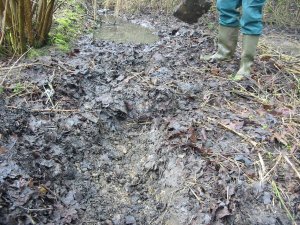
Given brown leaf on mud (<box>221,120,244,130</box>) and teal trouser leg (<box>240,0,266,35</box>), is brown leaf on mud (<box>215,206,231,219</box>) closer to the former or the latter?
brown leaf on mud (<box>221,120,244,130</box>)

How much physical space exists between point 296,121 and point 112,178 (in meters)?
1.49


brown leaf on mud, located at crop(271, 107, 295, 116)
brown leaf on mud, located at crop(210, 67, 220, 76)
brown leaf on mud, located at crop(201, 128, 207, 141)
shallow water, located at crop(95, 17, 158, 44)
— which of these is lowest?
shallow water, located at crop(95, 17, 158, 44)

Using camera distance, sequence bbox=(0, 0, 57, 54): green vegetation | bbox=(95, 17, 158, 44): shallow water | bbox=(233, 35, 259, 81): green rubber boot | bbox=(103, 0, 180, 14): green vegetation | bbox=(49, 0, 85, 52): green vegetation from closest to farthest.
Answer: bbox=(0, 0, 57, 54): green vegetation
bbox=(233, 35, 259, 81): green rubber boot
bbox=(49, 0, 85, 52): green vegetation
bbox=(95, 17, 158, 44): shallow water
bbox=(103, 0, 180, 14): green vegetation

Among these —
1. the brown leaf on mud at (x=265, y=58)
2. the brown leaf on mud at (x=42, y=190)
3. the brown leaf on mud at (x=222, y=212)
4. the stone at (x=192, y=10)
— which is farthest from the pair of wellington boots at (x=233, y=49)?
the brown leaf on mud at (x=42, y=190)

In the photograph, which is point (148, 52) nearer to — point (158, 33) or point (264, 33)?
point (158, 33)

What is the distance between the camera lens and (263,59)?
387 centimetres

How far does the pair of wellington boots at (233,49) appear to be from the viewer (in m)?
3.37

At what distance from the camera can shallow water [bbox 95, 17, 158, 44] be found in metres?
4.60

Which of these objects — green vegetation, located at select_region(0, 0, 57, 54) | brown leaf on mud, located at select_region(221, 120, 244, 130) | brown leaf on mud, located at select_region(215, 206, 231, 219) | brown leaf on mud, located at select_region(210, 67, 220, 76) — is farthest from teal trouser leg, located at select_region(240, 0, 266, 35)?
brown leaf on mud, located at select_region(215, 206, 231, 219)

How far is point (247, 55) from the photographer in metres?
3.42

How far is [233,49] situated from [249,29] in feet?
1.56

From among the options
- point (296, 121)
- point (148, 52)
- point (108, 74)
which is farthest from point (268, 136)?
Answer: point (148, 52)

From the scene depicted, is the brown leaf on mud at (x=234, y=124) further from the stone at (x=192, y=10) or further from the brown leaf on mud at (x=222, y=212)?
the stone at (x=192, y=10)

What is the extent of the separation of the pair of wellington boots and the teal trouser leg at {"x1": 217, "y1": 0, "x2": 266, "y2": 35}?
0.19 feet
